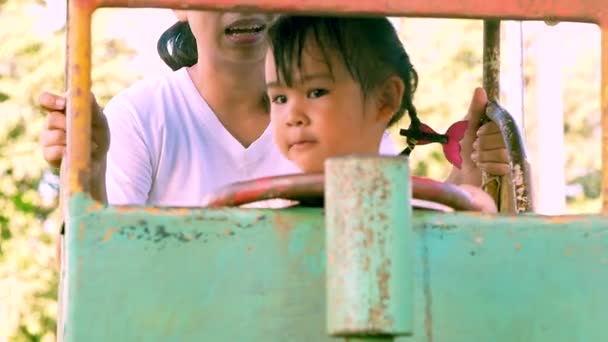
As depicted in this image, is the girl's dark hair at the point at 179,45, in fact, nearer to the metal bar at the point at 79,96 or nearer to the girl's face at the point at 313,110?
the girl's face at the point at 313,110

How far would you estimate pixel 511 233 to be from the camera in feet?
8.70

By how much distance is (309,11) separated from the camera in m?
2.69

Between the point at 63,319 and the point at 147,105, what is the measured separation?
1415mm

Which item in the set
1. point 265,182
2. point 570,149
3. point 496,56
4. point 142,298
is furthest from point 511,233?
point 570,149

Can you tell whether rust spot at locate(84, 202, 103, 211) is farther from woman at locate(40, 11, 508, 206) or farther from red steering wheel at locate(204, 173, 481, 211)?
woman at locate(40, 11, 508, 206)

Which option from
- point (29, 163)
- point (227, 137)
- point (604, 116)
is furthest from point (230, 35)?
point (29, 163)

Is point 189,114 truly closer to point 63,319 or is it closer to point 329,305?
point 63,319

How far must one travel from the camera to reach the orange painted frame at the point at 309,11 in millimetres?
2637

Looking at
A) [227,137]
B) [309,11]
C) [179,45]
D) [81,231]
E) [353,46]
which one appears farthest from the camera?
[179,45]

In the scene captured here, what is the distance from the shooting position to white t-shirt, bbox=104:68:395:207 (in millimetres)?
3889

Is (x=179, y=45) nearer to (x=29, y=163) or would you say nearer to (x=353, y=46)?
(x=353, y=46)

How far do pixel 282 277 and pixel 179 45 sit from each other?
1.85m

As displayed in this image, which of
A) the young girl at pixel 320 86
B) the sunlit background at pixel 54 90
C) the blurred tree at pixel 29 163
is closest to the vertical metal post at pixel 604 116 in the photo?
the young girl at pixel 320 86

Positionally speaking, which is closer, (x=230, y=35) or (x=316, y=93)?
(x=316, y=93)
